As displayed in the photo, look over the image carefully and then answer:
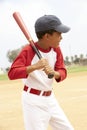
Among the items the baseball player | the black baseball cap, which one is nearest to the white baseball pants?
the baseball player

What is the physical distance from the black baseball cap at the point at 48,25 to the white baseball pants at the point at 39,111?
735mm

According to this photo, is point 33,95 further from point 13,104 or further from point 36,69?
point 13,104

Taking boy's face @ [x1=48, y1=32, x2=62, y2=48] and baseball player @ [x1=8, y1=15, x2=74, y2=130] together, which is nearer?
baseball player @ [x1=8, y1=15, x2=74, y2=130]

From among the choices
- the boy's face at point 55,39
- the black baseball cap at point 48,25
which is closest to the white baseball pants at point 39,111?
the boy's face at point 55,39

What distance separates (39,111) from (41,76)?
1.24 ft

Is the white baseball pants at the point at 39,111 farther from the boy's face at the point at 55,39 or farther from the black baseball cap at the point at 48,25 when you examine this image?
the black baseball cap at the point at 48,25

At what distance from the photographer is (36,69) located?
472 cm

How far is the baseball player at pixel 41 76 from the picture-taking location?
4875 millimetres

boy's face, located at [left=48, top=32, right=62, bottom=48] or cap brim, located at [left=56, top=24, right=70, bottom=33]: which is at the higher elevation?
cap brim, located at [left=56, top=24, right=70, bottom=33]

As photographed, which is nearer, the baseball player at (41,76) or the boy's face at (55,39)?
the baseball player at (41,76)

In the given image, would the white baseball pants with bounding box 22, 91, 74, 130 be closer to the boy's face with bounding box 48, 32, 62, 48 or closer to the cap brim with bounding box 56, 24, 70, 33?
the boy's face with bounding box 48, 32, 62, 48

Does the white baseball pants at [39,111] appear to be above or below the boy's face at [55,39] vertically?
below

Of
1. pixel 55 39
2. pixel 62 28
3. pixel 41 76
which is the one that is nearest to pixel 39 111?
pixel 41 76

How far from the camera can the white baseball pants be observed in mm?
4895
